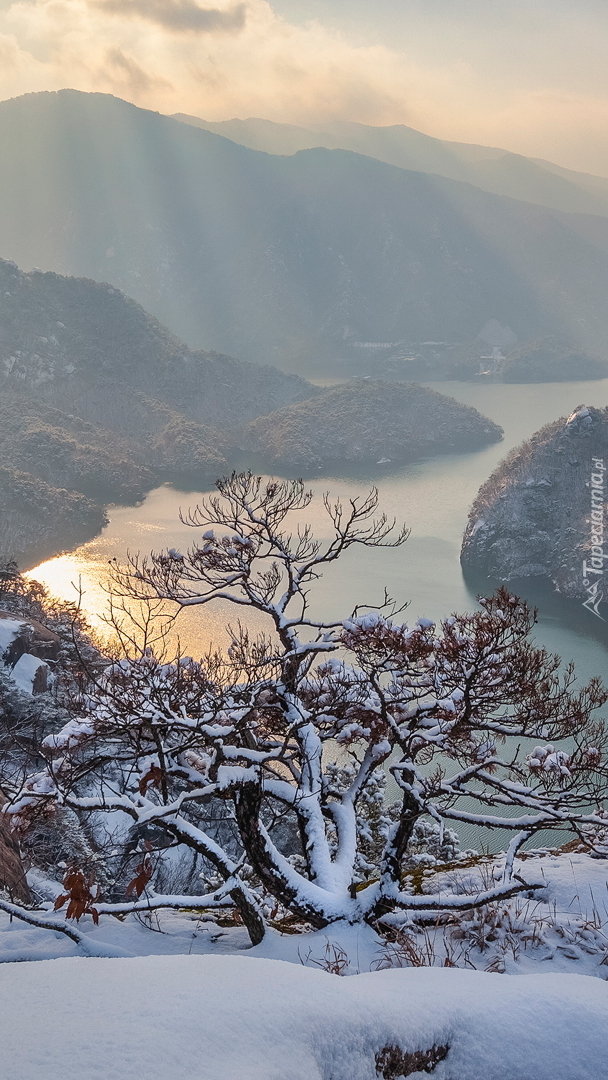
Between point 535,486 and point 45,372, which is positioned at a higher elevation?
point 45,372

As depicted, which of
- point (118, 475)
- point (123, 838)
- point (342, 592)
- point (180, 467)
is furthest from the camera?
point (180, 467)

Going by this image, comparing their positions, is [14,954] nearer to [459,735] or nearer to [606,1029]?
[606,1029]

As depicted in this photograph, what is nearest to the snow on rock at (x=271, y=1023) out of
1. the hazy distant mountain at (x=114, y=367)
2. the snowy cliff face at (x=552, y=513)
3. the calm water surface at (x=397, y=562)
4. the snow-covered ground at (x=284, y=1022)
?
the snow-covered ground at (x=284, y=1022)

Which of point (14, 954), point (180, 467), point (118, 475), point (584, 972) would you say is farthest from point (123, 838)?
point (180, 467)

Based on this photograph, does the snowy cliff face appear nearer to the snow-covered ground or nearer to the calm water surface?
the calm water surface

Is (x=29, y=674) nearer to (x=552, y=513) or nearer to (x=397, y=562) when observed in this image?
(x=397, y=562)

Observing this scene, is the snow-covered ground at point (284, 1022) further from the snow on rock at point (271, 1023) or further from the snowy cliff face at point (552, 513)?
the snowy cliff face at point (552, 513)

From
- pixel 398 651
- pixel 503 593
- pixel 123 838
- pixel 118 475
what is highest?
pixel 118 475

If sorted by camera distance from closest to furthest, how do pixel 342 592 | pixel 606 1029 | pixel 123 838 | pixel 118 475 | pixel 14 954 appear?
pixel 606 1029
pixel 14 954
pixel 123 838
pixel 342 592
pixel 118 475
